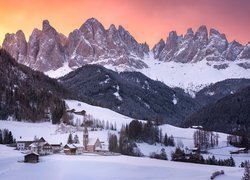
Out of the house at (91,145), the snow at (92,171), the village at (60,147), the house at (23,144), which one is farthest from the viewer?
the house at (23,144)

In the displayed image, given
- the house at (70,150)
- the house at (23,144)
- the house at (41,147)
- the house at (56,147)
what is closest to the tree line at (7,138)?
the house at (23,144)

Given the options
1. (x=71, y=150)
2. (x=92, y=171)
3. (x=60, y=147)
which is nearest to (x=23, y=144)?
(x=60, y=147)

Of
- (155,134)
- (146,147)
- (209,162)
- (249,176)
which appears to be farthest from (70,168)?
(155,134)

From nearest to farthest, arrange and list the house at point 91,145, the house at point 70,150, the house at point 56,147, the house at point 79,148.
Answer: the house at point 70,150, the house at point 79,148, the house at point 56,147, the house at point 91,145

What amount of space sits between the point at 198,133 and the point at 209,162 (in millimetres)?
62744

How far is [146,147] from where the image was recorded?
14462 centimetres

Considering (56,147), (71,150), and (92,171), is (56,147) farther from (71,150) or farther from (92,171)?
(92,171)

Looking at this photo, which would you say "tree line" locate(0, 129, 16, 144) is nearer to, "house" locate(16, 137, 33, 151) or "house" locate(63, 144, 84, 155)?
"house" locate(16, 137, 33, 151)

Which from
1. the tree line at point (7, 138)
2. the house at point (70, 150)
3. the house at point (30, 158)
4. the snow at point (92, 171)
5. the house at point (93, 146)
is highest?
the tree line at point (7, 138)

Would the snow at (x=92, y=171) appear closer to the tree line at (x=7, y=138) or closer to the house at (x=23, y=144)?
the house at (x=23, y=144)

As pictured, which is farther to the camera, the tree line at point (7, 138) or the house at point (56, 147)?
the tree line at point (7, 138)

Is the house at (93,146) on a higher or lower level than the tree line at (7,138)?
lower

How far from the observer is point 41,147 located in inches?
4535

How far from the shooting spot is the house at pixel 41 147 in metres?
112
